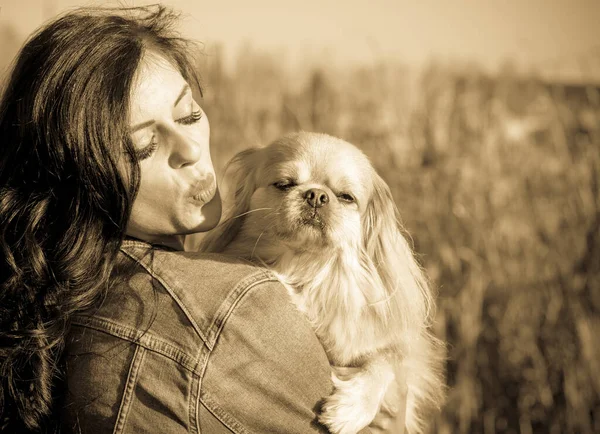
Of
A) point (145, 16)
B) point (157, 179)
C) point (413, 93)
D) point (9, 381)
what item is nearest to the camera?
point (9, 381)

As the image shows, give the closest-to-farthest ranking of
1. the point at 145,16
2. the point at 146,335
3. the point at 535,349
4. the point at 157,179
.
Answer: the point at 146,335 < the point at 157,179 < the point at 145,16 < the point at 535,349

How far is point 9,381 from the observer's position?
148 centimetres

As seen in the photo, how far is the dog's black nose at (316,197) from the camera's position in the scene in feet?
6.35

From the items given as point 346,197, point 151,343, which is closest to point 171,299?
point 151,343

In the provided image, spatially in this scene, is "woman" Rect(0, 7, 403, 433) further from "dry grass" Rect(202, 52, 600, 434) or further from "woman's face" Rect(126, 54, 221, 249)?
"dry grass" Rect(202, 52, 600, 434)

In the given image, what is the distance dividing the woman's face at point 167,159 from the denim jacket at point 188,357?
222 millimetres

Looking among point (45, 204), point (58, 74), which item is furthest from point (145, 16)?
point (45, 204)

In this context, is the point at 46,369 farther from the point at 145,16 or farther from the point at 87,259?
the point at 145,16

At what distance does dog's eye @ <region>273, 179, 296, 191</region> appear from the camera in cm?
205

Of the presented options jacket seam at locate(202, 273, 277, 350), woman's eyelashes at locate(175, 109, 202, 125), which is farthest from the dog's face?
jacket seam at locate(202, 273, 277, 350)

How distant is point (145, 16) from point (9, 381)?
3.73 ft

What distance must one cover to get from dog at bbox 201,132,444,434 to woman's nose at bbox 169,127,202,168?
41cm

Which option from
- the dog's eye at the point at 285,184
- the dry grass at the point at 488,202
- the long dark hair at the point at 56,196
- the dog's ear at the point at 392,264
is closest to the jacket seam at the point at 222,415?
the long dark hair at the point at 56,196

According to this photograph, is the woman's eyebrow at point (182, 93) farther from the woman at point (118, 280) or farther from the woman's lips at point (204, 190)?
the woman's lips at point (204, 190)
